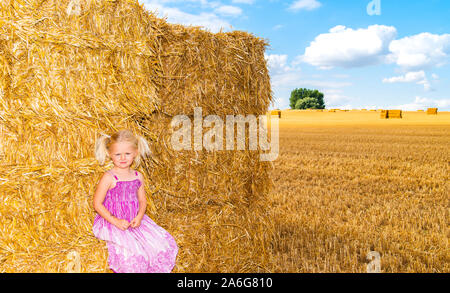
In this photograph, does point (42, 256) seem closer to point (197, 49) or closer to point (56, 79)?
point (56, 79)

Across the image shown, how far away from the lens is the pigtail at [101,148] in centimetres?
333

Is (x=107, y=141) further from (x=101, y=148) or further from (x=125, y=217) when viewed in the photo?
(x=125, y=217)

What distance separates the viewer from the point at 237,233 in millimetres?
4379

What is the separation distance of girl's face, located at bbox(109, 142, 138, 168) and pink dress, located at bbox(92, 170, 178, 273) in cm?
14

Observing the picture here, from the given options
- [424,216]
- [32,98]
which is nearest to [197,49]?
[32,98]

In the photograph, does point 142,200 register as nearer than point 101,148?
No

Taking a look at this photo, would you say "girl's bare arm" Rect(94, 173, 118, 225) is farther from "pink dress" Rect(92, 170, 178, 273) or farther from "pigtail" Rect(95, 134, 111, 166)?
"pigtail" Rect(95, 134, 111, 166)

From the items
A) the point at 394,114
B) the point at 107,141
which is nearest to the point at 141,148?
the point at 107,141

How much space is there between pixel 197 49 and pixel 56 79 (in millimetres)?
1520

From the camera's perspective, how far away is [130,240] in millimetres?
Answer: 3260

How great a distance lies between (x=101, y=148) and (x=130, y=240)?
2.98 ft

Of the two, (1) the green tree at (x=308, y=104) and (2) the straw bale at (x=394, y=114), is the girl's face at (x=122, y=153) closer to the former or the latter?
(2) the straw bale at (x=394, y=114)

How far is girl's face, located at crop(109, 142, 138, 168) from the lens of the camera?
3314 mm

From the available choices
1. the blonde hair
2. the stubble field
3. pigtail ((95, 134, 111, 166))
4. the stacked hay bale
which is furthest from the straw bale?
pigtail ((95, 134, 111, 166))
